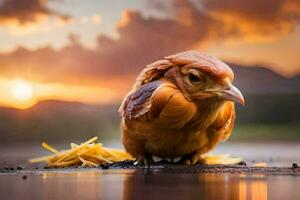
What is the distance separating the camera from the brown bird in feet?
8.72

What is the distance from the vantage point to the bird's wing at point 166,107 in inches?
105

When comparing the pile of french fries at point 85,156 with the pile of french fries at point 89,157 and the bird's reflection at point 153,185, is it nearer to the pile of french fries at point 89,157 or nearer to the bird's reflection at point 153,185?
the pile of french fries at point 89,157

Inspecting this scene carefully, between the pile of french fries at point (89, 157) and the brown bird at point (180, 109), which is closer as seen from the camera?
the brown bird at point (180, 109)

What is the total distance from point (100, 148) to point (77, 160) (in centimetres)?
11

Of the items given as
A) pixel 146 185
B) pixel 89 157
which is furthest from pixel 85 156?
pixel 146 185

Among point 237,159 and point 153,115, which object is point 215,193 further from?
point 237,159

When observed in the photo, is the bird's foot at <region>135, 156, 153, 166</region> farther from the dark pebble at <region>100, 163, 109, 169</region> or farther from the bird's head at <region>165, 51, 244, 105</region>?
the bird's head at <region>165, 51, 244, 105</region>

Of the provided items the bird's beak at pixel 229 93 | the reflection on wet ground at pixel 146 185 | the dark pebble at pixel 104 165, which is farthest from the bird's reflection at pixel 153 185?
the bird's beak at pixel 229 93

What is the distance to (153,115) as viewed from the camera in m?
2.69

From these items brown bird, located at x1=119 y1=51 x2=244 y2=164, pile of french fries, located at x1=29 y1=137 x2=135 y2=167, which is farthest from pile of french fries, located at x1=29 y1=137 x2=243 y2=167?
brown bird, located at x1=119 y1=51 x2=244 y2=164

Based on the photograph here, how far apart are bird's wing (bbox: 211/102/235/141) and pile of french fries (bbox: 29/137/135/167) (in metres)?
0.37

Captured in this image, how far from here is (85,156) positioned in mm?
2990

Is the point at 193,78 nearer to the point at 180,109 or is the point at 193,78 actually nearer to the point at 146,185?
the point at 180,109

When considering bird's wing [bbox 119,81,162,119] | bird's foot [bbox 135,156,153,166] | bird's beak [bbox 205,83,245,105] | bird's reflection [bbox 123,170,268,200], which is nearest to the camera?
bird's reflection [bbox 123,170,268,200]
